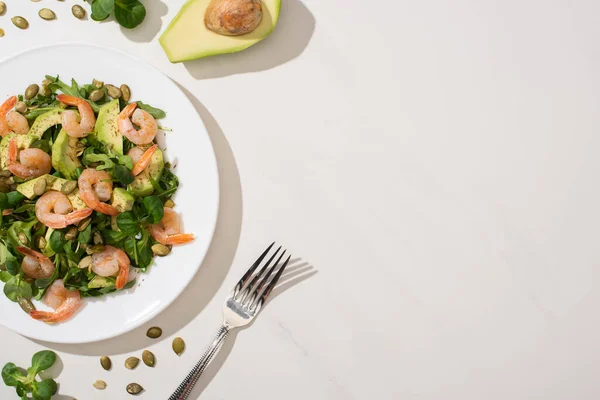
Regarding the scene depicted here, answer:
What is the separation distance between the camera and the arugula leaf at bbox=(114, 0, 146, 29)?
147cm

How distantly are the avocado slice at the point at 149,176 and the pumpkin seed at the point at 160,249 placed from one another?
15 cm

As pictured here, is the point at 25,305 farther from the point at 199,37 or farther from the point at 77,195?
the point at 199,37

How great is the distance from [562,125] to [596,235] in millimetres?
371

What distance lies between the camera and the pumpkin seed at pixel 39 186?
136 cm

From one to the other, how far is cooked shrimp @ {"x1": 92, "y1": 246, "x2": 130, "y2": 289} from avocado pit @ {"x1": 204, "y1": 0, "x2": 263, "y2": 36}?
684mm

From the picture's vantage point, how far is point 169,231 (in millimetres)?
1435

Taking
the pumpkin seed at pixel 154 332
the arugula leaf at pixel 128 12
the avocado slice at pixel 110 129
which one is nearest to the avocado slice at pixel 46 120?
the avocado slice at pixel 110 129

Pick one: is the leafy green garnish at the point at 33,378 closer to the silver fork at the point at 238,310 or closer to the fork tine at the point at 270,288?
the silver fork at the point at 238,310

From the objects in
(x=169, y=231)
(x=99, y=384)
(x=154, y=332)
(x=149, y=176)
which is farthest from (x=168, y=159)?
(x=99, y=384)

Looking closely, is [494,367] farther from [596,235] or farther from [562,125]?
[562,125]

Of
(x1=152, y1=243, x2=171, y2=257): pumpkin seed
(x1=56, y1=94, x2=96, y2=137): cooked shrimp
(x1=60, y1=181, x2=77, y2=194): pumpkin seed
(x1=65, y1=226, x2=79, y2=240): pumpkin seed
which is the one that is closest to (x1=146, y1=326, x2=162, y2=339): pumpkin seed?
(x1=152, y1=243, x2=171, y2=257): pumpkin seed

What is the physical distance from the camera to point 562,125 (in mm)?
1601

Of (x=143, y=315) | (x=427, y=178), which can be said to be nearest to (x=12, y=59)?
(x=143, y=315)

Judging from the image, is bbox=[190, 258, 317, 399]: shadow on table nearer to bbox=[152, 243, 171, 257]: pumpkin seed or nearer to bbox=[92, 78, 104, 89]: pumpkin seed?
bbox=[152, 243, 171, 257]: pumpkin seed
